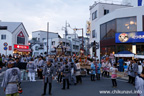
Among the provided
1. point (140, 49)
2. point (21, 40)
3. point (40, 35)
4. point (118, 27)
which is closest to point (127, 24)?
point (118, 27)

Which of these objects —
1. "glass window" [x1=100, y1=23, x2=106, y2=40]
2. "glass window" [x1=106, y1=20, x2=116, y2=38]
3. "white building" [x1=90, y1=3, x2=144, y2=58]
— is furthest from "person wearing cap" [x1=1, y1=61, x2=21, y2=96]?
"glass window" [x1=100, y1=23, x2=106, y2=40]

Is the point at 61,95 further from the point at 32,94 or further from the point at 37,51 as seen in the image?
the point at 37,51

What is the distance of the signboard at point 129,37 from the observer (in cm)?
2317

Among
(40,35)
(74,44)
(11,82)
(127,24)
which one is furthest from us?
(40,35)

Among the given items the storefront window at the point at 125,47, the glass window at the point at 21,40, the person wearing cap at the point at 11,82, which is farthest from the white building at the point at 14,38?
the person wearing cap at the point at 11,82

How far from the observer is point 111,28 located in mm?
26828

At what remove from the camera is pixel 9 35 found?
3900cm

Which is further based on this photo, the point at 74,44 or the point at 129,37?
the point at 74,44

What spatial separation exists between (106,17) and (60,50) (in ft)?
31.9

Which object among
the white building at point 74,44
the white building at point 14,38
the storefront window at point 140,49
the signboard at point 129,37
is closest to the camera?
the signboard at point 129,37

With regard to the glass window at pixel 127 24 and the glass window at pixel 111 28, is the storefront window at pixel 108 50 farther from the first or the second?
Result: the glass window at pixel 127 24

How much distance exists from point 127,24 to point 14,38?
1067 inches

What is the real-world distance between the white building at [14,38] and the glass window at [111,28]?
21838 mm

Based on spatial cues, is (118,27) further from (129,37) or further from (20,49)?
(20,49)
